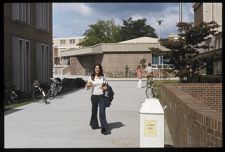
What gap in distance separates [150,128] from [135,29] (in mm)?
107912

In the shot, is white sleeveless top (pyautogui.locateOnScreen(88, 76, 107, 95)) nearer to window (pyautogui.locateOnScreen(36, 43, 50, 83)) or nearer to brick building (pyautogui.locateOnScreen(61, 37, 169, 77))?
window (pyautogui.locateOnScreen(36, 43, 50, 83))

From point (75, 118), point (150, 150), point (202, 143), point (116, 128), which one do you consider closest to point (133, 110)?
point (75, 118)

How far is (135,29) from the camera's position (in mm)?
113562

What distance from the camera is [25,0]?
417cm

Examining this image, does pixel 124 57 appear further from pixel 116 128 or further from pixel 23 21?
pixel 116 128

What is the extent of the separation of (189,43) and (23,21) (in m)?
10.2

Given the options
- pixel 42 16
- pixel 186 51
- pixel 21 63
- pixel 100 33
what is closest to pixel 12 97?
pixel 21 63

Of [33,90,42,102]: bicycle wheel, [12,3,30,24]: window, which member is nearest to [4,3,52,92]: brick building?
[12,3,30,24]: window

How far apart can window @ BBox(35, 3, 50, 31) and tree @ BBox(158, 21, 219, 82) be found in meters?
11.9

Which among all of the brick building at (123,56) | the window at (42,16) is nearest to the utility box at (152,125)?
the window at (42,16)

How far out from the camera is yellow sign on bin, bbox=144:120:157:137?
658 centimetres

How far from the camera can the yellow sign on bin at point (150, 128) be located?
259 inches

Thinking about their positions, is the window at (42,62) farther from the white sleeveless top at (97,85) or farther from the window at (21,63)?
the white sleeveless top at (97,85)

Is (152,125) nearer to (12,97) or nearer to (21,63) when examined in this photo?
(12,97)
